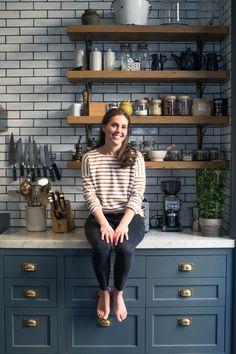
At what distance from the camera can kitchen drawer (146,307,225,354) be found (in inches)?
118

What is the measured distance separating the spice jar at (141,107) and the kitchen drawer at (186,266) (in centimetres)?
101

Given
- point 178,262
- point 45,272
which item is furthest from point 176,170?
point 45,272

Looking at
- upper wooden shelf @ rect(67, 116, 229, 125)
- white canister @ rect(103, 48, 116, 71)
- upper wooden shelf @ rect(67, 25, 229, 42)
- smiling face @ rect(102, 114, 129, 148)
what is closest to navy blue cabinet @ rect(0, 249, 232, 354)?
smiling face @ rect(102, 114, 129, 148)

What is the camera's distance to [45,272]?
9.82ft

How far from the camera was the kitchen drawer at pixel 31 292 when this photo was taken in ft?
9.83

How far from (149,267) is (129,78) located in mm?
1303

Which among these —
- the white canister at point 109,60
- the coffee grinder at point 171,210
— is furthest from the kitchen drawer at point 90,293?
the white canister at point 109,60

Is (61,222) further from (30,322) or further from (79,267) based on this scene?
(30,322)

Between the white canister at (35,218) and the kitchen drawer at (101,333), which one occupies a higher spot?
the white canister at (35,218)

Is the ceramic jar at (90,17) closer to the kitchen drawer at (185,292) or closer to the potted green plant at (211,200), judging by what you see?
the potted green plant at (211,200)

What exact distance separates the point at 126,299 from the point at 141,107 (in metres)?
1.33

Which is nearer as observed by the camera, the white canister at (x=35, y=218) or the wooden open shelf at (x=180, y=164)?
the wooden open shelf at (x=180, y=164)

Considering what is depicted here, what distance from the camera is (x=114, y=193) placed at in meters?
2.87

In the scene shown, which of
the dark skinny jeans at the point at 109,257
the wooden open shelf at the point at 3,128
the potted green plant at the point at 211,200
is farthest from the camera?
the wooden open shelf at the point at 3,128
